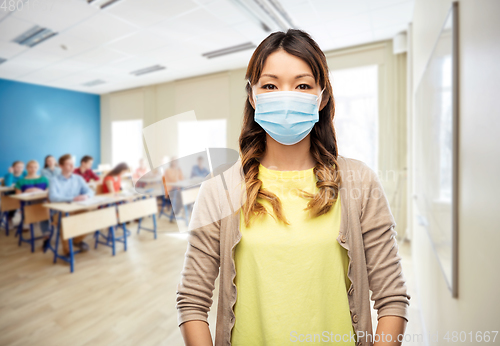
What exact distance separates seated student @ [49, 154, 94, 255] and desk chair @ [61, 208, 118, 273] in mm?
492

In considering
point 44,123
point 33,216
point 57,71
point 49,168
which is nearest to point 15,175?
point 49,168

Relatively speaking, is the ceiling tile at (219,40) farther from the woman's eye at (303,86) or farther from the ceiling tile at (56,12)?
the woman's eye at (303,86)

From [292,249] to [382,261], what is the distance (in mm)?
258

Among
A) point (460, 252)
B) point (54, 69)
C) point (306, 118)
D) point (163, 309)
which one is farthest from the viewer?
point (54, 69)

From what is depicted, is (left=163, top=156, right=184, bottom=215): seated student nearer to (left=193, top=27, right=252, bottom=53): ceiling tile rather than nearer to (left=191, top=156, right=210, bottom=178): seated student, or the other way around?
(left=191, top=156, right=210, bottom=178): seated student

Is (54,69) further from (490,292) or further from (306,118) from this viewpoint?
(490,292)

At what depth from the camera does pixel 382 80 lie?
14.3ft

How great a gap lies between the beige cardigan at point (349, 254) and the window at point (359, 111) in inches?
154

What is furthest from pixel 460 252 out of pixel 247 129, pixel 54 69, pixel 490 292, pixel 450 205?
pixel 54 69

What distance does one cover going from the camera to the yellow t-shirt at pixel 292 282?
2.44ft

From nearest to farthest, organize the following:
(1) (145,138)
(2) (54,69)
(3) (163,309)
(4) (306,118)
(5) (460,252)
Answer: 1. (1) (145,138)
2. (4) (306,118)
3. (5) (460,252)
4. (3) (163,309)
5. (2) (54,69)

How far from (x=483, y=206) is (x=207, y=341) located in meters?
0.87

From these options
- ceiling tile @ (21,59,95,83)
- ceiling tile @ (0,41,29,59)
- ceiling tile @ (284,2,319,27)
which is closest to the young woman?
ceiling tile @ (284,2,319,27)

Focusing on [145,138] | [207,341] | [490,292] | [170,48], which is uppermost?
[170,48]
